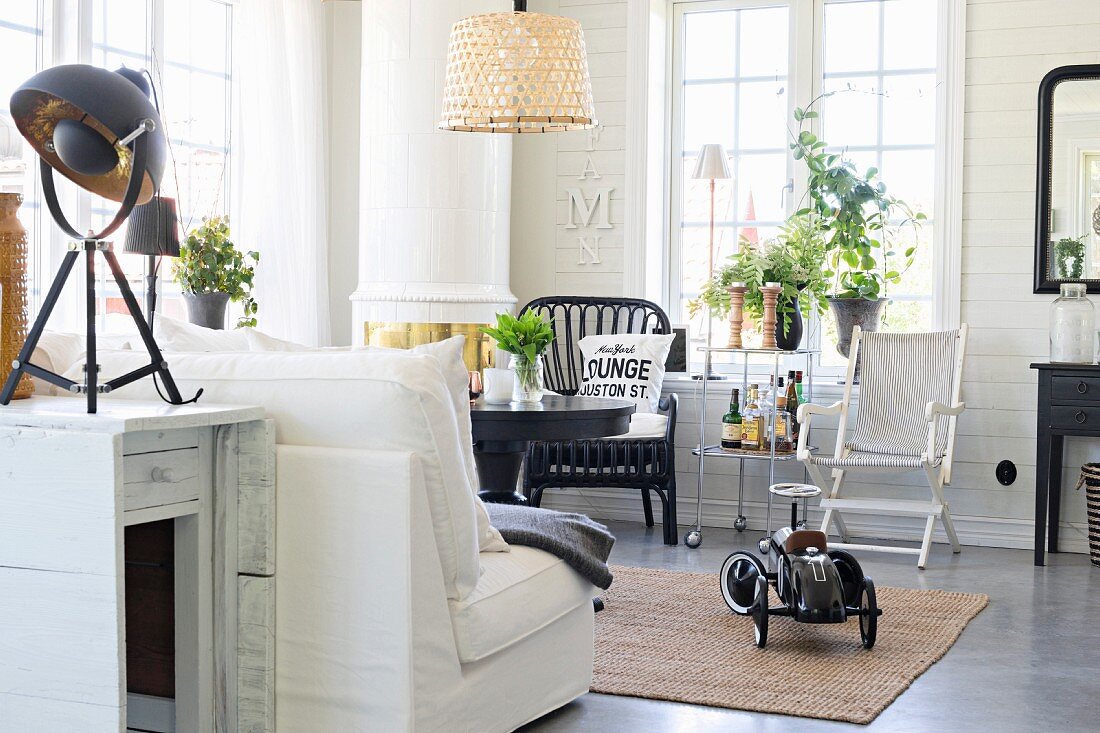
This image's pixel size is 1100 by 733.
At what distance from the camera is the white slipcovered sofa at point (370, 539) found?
2.33 m

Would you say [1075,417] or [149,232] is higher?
[149,232]

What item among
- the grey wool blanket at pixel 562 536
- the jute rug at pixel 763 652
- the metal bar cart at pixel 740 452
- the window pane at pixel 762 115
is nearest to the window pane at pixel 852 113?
the window pane at pixel 762 115

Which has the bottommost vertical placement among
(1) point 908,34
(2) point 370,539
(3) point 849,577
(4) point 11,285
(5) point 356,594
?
(3) point 849,577

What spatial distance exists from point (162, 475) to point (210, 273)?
322cm

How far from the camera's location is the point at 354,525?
2.35 meters

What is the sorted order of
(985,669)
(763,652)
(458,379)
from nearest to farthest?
(458,379) → (985,669) → (763,652)

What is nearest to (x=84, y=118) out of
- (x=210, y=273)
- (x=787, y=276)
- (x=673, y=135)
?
(x=210, y=273)

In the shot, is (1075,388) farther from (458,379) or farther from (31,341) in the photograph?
(31,341)

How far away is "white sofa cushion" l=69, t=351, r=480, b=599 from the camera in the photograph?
2.37m

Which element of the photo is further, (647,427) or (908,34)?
(908,34)

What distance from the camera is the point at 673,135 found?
6.36m

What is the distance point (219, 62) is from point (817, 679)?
4.27m

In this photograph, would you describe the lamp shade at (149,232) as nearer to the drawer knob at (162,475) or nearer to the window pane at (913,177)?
the drawer knob at (162,475)

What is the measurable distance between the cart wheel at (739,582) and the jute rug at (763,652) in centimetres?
9
